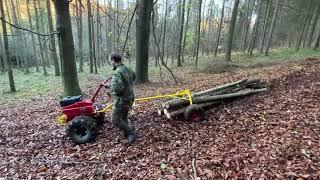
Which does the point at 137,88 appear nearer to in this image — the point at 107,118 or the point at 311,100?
the point at 107,118

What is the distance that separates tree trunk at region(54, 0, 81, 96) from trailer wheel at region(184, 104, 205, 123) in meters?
5.90

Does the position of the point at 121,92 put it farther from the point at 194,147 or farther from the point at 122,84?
the point at 194,147

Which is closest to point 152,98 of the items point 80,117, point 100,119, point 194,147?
point 100,119

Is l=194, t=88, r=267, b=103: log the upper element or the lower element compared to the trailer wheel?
upper

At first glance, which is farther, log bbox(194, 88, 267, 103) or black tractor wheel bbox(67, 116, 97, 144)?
log bbox(194, 88, 267, 103)

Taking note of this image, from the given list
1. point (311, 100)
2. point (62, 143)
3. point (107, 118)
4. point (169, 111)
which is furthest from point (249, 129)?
point (62, 143)

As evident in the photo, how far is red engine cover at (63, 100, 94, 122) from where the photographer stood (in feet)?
22.5

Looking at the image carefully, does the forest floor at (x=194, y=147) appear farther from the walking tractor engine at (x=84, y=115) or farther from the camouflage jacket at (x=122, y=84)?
the camouflage jacket at (x=122, y=84)

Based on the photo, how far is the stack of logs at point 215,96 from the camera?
7250 millimetres

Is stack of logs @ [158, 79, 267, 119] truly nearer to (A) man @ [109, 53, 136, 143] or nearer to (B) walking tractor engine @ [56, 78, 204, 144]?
(B) walking tractor engine @ [56, 78, 204, 144]

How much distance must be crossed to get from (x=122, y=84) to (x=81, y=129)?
1.90 meters

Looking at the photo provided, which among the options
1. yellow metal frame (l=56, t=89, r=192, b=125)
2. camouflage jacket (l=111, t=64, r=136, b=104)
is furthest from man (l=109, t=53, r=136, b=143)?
yellow metal frame (l=56, t=89, r=192, b=125)

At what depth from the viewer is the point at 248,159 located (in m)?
5.12

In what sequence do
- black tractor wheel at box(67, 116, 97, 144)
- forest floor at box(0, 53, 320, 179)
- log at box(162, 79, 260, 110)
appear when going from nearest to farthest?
forest floor at box(0, 53, 320, 179) < black tractor wheel at box(67, 116, 97, 144) < log at box(162, 79, 260, 110)
